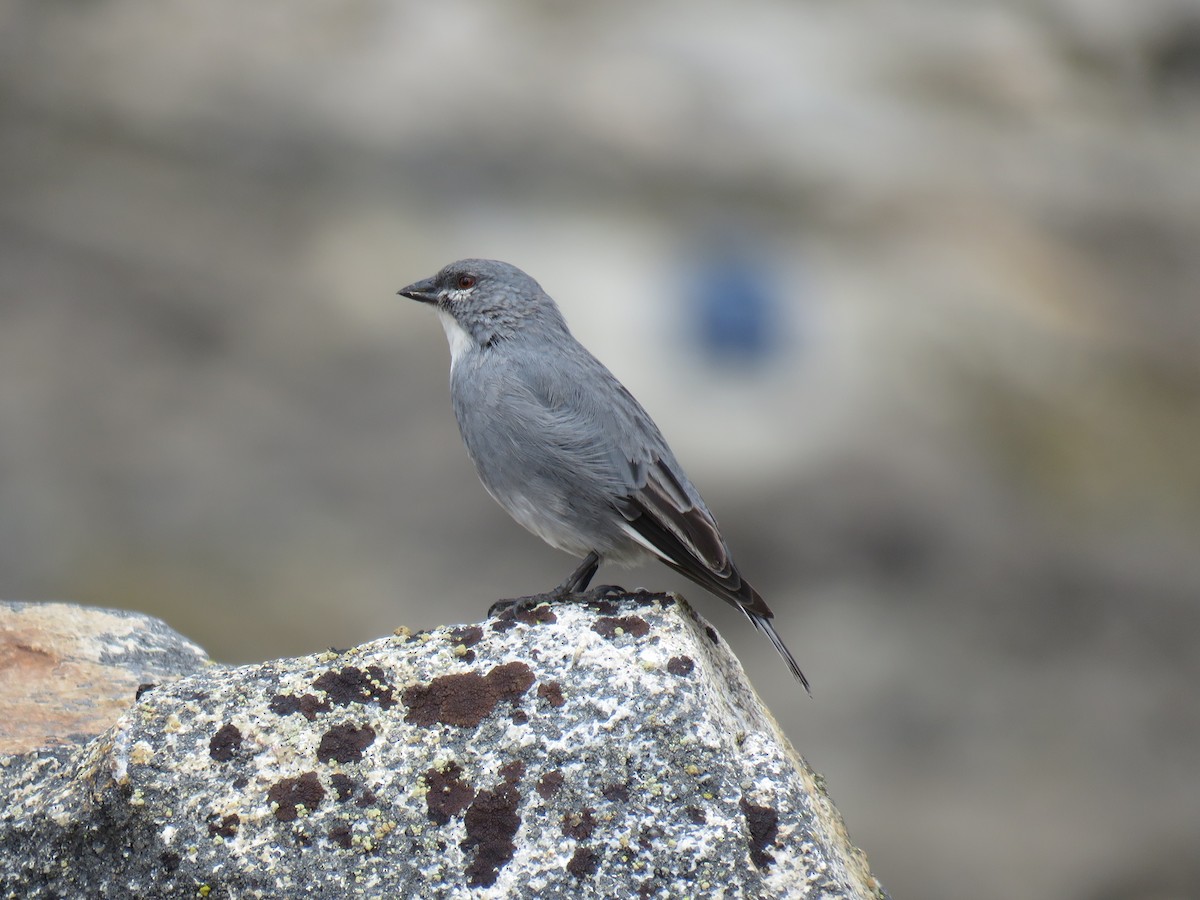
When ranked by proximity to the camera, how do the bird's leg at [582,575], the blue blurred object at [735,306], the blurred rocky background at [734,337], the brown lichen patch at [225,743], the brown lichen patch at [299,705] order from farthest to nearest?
1. the blue blurred object at [735,306]
2. the blurred rocky background at [734,337]
3. the bird's leg at [582,575]
4. the brown lichen patch at [299,705]
5. the brown lichen patch at [225,743]

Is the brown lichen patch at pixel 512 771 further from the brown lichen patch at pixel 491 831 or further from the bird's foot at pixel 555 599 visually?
the bird's foot at pixel 555 599

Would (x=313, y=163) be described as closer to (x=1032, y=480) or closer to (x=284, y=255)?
(x=284, y=255)

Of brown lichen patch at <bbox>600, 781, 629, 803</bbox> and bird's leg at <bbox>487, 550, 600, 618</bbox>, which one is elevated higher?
A: bird's leg at <bbox>487, 550, 600, 618</bbox>

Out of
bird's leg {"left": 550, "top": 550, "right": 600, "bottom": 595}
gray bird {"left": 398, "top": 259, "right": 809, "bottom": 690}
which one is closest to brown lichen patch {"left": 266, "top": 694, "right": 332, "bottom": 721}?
gray bird {"left": 398, "top": 259, "right": 809, "bottom": 690}

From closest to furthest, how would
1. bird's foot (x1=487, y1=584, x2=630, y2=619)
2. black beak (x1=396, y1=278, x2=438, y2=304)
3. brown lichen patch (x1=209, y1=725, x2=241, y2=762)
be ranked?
brown lichen patch (x1=209, y1=725, x2=241, y2=762) < bird's foot (x1=487, y1=584, x2=630, y2=619) < black beak (x1=396, y1=278, x2=438, y2=304)

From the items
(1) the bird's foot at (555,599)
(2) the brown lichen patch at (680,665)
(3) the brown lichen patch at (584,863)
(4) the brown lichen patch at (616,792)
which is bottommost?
(3) the brown lichen patch at (584,863)

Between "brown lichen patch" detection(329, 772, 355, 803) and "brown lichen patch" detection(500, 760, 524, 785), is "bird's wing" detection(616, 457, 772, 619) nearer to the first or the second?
"brown lichen patch" detection(500, 760, 524, 785)

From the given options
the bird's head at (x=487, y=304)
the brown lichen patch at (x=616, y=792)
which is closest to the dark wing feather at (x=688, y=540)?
the bird's head at (x=487, y=304)
